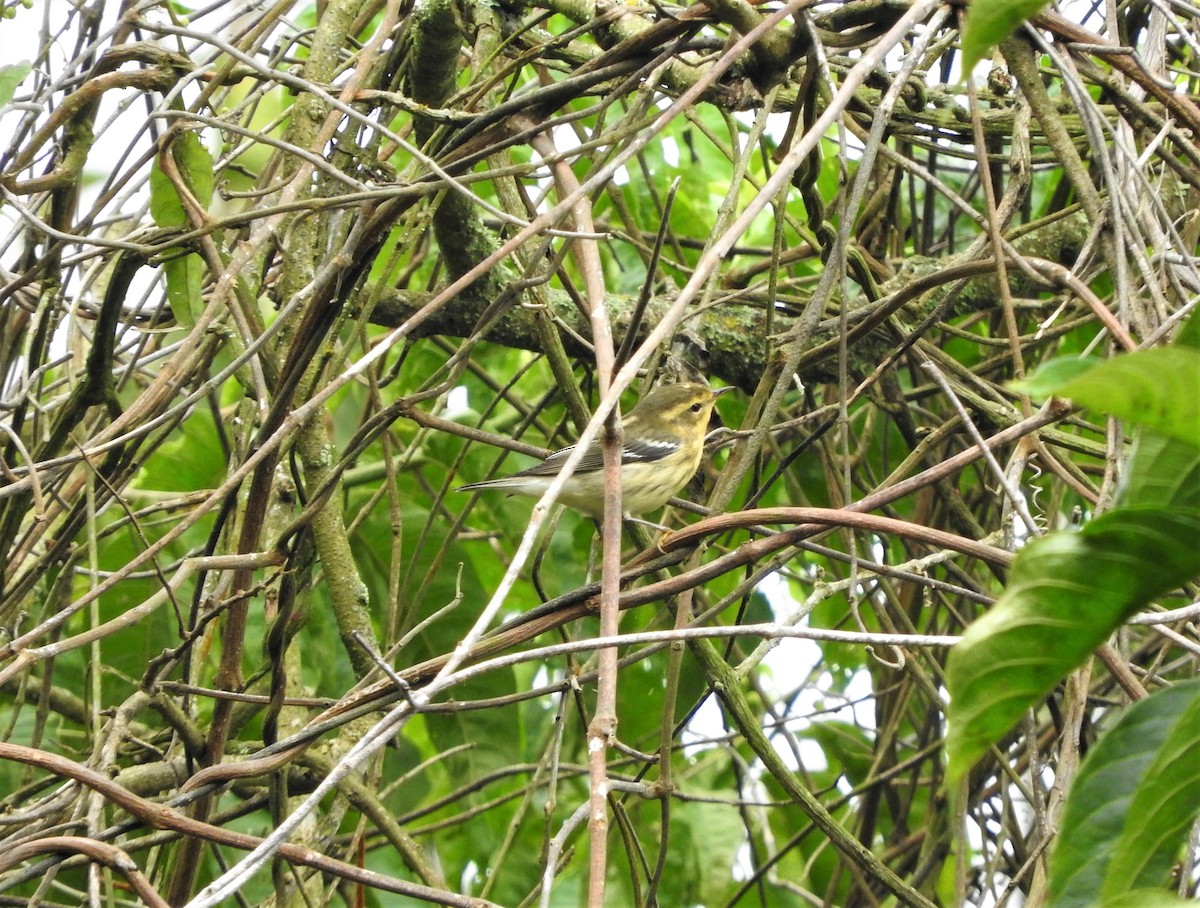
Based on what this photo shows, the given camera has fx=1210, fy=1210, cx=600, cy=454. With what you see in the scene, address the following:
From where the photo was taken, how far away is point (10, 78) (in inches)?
107

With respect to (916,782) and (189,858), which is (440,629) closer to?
(189,858)

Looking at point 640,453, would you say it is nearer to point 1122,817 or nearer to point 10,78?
point 10,78

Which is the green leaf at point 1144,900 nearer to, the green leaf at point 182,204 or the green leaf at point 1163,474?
the green leaf at point 1163,474

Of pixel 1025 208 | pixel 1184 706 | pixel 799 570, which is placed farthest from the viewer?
pixel 799 570

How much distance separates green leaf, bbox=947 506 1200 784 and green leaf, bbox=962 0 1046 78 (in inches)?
21.7

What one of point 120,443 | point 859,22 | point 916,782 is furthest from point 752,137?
point 916,782

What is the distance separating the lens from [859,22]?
98.6 inches

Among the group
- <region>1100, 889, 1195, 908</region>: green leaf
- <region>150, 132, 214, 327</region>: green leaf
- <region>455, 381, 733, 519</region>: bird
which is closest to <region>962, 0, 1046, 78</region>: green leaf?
<region>1100, 889, 1195, 908</region>: green leaf

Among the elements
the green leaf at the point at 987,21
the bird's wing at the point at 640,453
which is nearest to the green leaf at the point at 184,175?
the green leaf at the point at 987,21

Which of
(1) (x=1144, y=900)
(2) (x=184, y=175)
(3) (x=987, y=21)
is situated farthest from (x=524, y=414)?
(1) (x=1144, y=900)

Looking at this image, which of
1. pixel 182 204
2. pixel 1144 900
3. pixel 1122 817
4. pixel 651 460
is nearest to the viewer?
pixel 1144 900

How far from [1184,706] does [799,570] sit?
3939mm

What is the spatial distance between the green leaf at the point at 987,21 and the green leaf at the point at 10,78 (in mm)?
2188

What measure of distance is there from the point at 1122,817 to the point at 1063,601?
280mm
